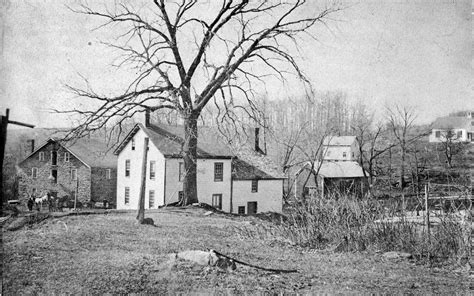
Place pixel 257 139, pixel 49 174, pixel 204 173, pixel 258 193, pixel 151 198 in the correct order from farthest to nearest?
pixel 151 198 < pixel 258 193 < pixel 49 174 < pixel 204 173 < pixel 257 139

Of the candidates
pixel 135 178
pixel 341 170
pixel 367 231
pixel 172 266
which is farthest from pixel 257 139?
pixel 341 170

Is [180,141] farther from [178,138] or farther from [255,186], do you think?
[255,186]

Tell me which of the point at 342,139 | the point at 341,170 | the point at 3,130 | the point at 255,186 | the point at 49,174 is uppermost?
the point at 342,139

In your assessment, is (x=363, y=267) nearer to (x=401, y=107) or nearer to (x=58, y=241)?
(x=401, y=107)

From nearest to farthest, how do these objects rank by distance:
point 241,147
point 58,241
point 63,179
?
1. point 58,241
2. point 241,147
3. point 63,179

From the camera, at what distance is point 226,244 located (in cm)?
529

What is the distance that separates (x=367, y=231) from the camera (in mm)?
6305

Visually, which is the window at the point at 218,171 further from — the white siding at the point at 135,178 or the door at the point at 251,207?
the white siding at the point at 135,178

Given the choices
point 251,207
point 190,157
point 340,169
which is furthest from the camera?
point 340,169

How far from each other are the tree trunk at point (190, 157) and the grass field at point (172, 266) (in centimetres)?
168

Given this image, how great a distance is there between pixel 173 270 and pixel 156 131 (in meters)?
3.16

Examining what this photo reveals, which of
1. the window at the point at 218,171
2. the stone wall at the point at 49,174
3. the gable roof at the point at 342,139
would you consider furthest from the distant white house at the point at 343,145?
the stone wall at the point at 49,174

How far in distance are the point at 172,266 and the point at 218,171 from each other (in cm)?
498

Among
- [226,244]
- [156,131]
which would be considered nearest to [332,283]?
[226,244]
